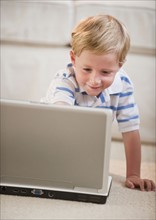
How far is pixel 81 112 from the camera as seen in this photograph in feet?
3.05

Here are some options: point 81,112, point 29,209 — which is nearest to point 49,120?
point 81,112

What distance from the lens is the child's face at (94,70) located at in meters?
1.04

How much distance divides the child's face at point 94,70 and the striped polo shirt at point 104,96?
1.4 inches

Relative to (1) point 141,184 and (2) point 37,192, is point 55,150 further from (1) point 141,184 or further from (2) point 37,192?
(1) point 141,184

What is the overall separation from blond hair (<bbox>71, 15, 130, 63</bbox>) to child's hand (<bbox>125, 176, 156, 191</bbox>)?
0.29 meters

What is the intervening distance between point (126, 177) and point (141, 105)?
0.42 meters

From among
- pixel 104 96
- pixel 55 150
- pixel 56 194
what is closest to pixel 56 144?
pixel 55 150

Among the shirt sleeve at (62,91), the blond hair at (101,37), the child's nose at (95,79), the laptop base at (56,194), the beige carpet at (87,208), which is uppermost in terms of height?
the blond hair at (101,37)

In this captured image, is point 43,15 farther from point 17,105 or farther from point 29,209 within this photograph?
point 29,209

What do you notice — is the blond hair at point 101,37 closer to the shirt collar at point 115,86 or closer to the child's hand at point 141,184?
the shirt collar at point 115,86

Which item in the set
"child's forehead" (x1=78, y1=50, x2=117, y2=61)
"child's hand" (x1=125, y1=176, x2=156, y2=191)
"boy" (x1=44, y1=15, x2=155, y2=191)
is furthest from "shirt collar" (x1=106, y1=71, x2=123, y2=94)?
"child's hand" (x1=125, y1=176, x2=156, y2=191)

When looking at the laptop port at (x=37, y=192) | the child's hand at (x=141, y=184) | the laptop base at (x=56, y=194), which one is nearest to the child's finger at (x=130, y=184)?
the child's hand at (x=141, y=184)

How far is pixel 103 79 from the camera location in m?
1.07

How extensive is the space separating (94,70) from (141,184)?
29 centimetres
